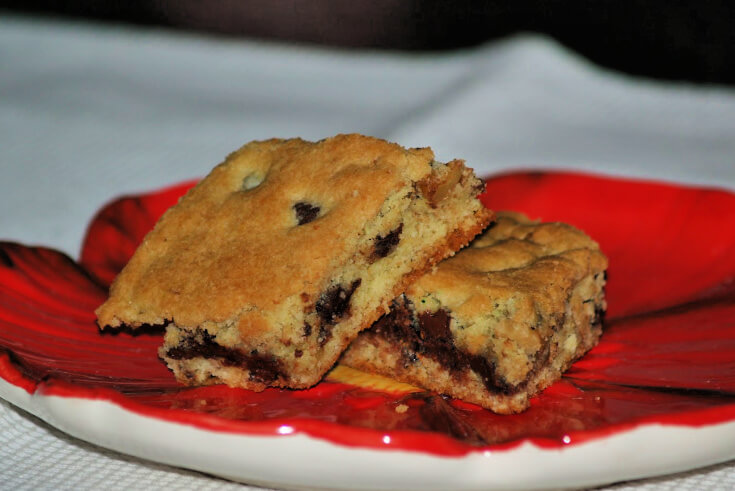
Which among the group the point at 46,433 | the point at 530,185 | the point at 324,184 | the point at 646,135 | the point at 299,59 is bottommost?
the point at 46,433

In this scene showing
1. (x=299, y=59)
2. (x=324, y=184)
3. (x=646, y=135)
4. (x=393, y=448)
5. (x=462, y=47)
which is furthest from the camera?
(x=462, y=47)

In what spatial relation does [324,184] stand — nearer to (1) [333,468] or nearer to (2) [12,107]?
(1) [333,468]

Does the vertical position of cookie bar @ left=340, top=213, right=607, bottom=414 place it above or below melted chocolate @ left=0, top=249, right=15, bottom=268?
below

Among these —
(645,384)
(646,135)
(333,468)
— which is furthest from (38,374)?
(646,135)

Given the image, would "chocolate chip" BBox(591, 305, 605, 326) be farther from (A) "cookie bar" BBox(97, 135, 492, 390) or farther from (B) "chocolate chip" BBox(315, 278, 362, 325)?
(B) "chocolate chip" BBox(315, 278, 362, 325)

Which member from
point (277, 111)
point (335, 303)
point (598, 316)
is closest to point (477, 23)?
point (277, 111)

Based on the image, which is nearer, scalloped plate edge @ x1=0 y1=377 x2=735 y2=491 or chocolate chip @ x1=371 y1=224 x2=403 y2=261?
scalloped plate edge @ x1=0 y1=377 x2=735 y2=491

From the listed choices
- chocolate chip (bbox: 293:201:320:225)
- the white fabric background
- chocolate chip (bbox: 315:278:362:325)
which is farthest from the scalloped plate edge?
the white fabric background
